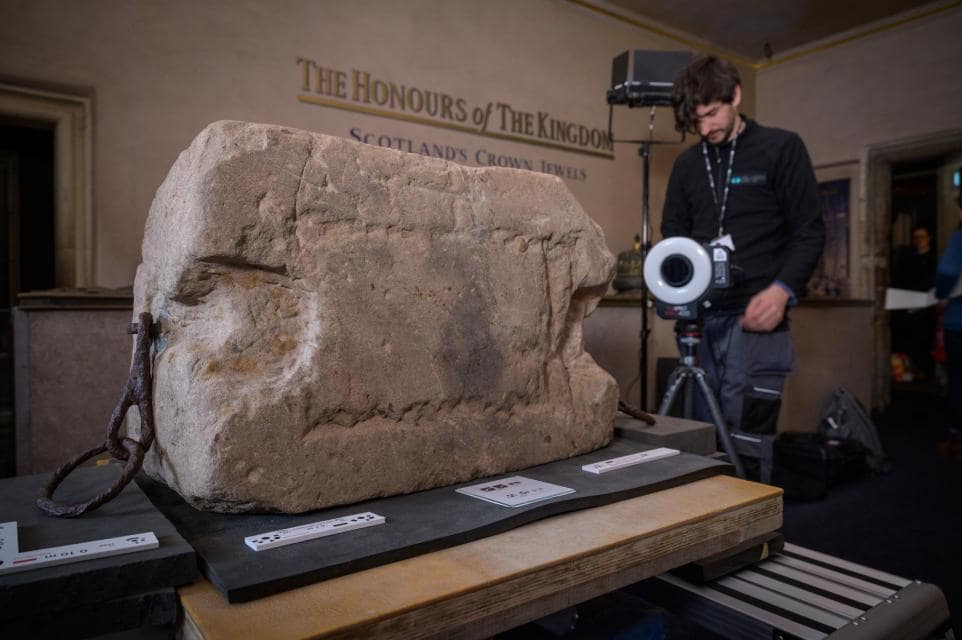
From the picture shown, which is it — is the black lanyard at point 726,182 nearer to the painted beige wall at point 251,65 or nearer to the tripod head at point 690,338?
the tripod head at point 690,338

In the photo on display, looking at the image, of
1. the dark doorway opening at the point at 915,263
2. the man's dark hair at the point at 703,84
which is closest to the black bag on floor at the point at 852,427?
the man's dark hair at the point at 703,84

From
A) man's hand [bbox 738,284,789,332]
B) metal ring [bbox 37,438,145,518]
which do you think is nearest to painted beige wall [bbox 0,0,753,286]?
metal ring [bbox 37,438,145,518]

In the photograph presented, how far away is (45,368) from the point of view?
216cm

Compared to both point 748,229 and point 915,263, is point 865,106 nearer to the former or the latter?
point 915,263

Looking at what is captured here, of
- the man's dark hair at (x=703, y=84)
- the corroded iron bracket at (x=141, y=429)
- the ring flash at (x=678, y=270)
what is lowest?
the corroded iron bracket at (x=141, y=429)

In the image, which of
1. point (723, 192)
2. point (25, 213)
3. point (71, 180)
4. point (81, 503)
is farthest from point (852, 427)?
point (25, 213)

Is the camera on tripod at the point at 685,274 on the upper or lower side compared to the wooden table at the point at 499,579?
upper

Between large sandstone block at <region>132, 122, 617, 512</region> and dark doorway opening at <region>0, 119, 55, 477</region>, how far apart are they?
282cm

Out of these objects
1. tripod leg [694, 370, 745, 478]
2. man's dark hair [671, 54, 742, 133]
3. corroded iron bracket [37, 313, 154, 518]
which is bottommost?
tripod leg [694, 370, 745, 478]

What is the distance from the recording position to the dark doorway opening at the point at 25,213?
3551mm

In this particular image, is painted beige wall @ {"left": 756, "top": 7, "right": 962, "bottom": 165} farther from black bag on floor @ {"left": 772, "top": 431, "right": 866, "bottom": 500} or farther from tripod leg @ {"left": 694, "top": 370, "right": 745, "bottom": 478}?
tripod leg @ {"left": 694, "top": 370, "right": 745, "bottom": 478}

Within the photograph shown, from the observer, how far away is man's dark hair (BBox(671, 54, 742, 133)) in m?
2.22

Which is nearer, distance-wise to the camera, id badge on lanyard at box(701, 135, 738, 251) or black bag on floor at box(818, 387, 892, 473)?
id badge on lanyard at box(701, 135, 738, 251)

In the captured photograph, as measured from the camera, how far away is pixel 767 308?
2.15m
